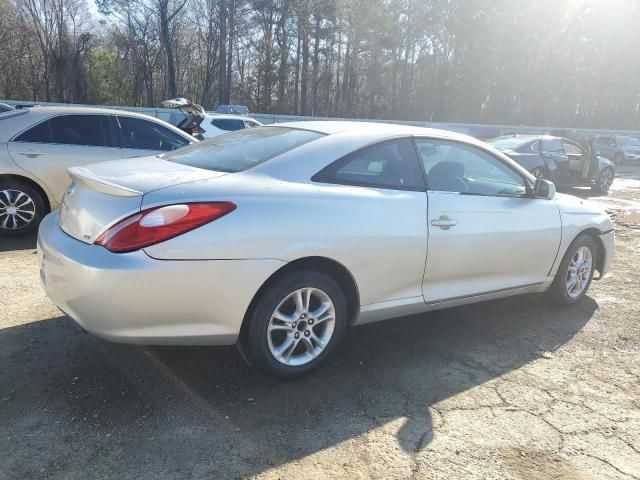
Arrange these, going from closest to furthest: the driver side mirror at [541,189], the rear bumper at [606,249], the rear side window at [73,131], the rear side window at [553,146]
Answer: the driver side mirror at [541,189] < the rear bumper at [606,249] < the rear side window at [73,131] < the rear side window at [553,146]

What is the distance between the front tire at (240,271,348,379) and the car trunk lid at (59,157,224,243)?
0.77 meters

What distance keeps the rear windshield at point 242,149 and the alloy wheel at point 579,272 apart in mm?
2698

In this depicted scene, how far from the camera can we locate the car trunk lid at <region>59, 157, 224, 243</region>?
273 cm

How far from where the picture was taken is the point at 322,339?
3227 mm

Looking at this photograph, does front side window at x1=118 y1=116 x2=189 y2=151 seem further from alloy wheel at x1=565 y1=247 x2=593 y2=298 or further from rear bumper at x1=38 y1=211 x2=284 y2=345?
alloy wheel at x1=565 y1=247 x2=593 y2=298

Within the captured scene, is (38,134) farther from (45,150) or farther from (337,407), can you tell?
(337,407)

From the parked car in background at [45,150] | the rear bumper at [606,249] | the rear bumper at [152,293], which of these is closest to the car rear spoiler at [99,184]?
the rear bumper at [152,293]

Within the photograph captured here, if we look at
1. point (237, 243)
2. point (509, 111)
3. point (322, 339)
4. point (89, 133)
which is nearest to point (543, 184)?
point (322, 339)

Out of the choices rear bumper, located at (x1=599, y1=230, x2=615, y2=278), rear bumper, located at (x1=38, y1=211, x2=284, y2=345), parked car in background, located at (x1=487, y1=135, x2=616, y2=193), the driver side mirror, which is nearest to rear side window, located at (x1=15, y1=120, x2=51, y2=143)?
rear bumper, located at (x1=38, y1=211, x2=284, y2=345)

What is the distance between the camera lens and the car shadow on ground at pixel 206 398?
96.0 inches

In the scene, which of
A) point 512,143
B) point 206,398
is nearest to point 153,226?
point 206,398

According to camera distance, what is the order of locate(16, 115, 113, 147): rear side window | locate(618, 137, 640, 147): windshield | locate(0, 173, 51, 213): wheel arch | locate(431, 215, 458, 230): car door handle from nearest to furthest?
1. locate(431, 215, 458, 230): car door handle
2. locate(0, 173, 51, 213): wheel arch
3. locate(16, 115, 113, 147): rear side window
4. locate(618, 137, 640, 147): windshield

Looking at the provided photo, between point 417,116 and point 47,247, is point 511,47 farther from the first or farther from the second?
point 47,247

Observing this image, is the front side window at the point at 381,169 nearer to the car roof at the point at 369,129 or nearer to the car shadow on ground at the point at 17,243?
the car roof at the point at 369,129
